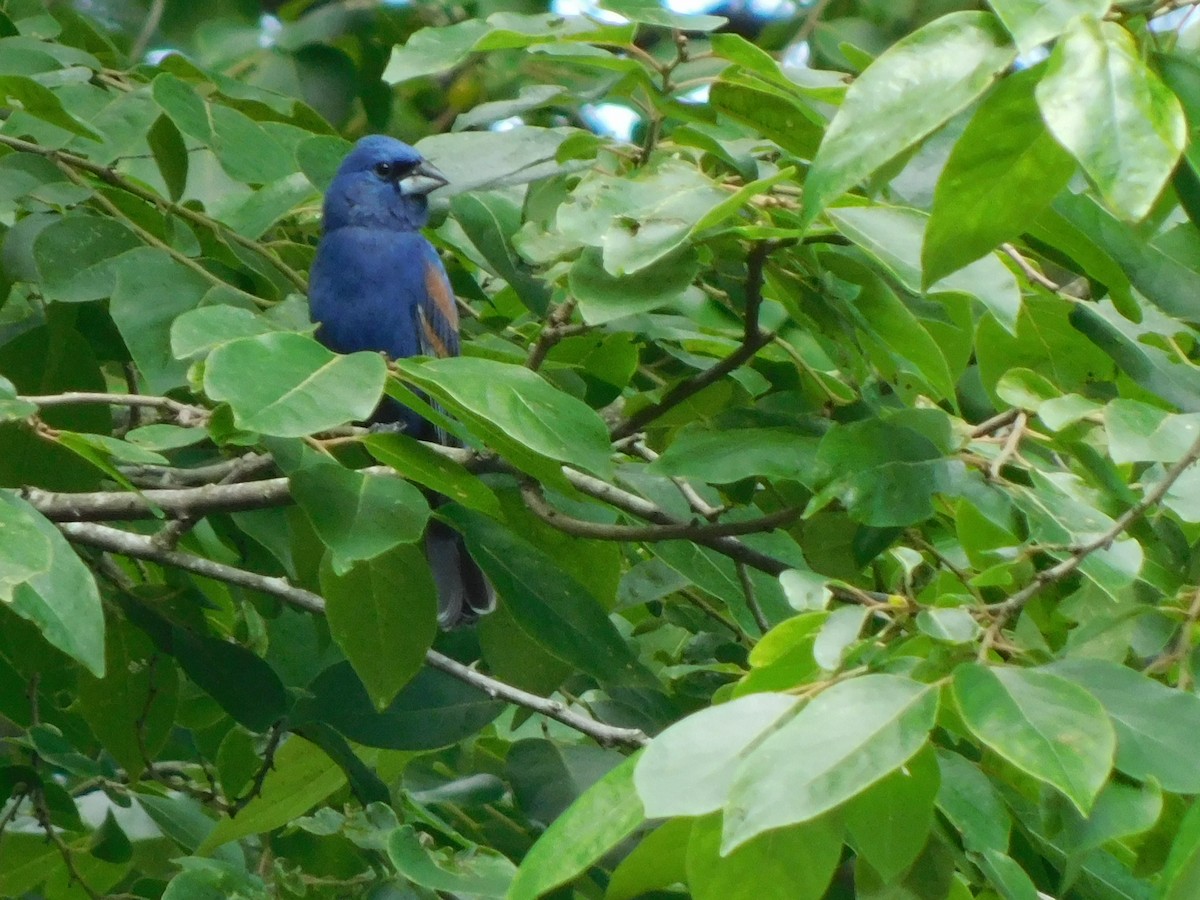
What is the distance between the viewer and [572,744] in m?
2.17

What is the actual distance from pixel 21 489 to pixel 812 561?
3.24ft

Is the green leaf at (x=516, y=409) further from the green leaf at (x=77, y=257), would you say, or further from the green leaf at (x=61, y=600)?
the green leaf at (x=77, y=257)

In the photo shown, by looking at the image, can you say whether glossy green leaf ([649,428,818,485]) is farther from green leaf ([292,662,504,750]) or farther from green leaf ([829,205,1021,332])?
green leaf ([292,662,504,750])

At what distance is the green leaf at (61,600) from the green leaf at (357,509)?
0.83 ft

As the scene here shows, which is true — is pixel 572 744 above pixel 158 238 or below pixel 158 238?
below

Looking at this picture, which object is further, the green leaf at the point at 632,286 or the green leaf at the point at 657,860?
the green leaf at the point at 632,286

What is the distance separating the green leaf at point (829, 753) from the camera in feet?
2.97

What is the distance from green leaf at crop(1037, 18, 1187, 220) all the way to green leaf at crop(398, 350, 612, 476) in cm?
64

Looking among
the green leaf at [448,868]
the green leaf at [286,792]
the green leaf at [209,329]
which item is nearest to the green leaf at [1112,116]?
the green leaf at [209,329]

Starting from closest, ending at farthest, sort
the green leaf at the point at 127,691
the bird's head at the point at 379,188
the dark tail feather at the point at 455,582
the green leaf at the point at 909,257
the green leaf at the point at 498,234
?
the green leaf at the point at 909,257 → the green leaf at the point at 498,234 → the green leaf at the point at 127,691 → the dark tail feather at the point at 455,582 → the bird's head at the point at 379,188

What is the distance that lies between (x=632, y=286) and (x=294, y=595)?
89cm

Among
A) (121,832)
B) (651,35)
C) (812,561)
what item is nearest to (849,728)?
(812,561)

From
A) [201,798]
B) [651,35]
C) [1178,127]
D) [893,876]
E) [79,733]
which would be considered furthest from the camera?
[651,35]

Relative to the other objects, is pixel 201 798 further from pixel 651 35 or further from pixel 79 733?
pixel 651 35
